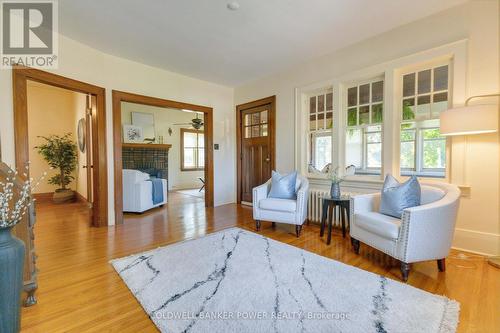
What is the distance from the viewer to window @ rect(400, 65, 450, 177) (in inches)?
112

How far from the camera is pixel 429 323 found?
1.45m

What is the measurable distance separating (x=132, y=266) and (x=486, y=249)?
3688mm

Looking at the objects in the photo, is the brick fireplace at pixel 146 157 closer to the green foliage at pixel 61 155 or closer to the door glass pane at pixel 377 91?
the green foliage at pixel 61 155

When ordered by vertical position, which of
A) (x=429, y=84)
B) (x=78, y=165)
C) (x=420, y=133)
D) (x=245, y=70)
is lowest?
(x=78, y=165)

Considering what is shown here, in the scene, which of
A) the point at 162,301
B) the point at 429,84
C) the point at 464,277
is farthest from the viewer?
the point at 429,84

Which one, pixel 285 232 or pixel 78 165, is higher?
pixel 78 165

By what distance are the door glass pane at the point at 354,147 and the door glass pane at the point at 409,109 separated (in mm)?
626

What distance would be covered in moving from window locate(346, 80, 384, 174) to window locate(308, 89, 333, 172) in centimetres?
31

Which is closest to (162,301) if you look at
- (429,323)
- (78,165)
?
(429,323)

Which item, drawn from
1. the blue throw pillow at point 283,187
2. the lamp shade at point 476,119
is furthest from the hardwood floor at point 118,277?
the lamp shade at point 476,119

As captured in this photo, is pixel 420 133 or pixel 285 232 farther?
pixel 285 232

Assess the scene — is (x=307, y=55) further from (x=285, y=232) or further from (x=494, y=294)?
(x=494, y=294)

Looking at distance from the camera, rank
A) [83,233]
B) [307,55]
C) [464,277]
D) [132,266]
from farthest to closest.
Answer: [307,55] → [83,233] → [132,266] → [464,277]

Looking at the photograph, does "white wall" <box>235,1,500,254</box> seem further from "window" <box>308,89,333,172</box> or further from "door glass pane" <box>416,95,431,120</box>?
"window" <box>308,89,333,172</box>
